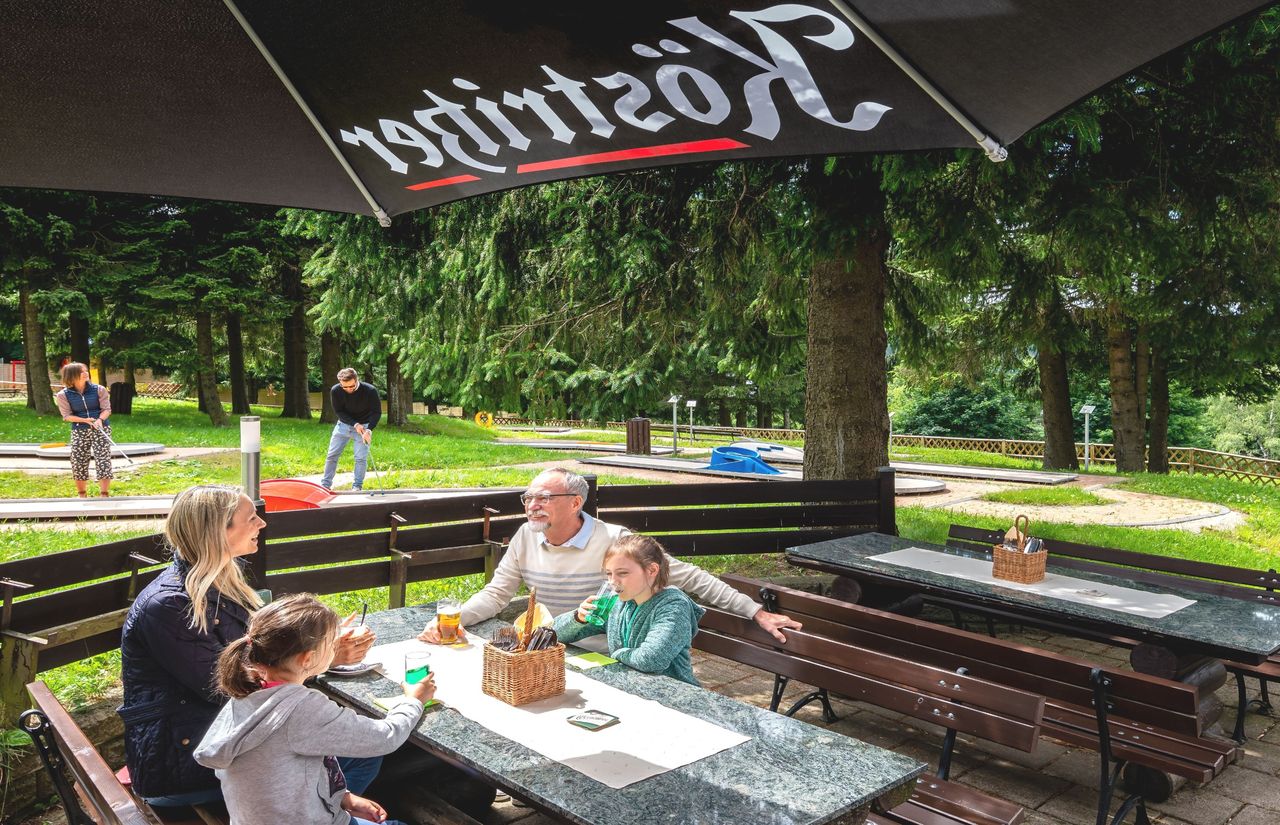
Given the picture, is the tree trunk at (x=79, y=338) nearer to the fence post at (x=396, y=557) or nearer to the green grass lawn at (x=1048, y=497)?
the fence post at (x=396, y=557)

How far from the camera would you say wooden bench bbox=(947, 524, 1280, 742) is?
5.20 meters

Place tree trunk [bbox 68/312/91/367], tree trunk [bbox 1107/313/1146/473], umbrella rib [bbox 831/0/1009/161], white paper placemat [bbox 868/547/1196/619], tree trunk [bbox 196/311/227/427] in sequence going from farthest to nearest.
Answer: tree trunk [bbox 68/312/91/367] → tree trunk [bbox 196/311/227/427] → tree trunk [bbox 1107/313/1146/473] → white paper placemat [bbox 868/547/1196/619] → umbrella rib [bbox 831/0/1009/161]

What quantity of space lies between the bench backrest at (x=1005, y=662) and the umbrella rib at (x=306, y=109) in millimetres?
3073

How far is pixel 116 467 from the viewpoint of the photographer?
1512 cm

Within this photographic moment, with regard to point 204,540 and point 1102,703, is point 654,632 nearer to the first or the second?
point 204,540

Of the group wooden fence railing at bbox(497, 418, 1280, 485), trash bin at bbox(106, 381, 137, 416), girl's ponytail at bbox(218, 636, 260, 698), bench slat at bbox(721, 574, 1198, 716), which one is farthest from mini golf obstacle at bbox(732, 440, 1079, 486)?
trash bin at bbox(106, 381, 137, 416)

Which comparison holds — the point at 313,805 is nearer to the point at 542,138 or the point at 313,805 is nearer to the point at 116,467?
the point at 542,138

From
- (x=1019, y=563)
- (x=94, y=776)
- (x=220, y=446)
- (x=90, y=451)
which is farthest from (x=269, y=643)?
(x=220, y=446)

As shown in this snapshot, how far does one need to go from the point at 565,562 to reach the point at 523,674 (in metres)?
1.34

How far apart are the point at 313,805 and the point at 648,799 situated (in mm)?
950

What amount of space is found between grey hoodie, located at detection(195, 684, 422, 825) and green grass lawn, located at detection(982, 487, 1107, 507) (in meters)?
14.9

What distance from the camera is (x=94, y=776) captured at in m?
2.45

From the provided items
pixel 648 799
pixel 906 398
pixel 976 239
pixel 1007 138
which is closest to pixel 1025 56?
pixel 1007 138

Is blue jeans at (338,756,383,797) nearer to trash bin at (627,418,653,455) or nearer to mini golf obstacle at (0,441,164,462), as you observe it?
mini golf obstacle at (0,441,164,462)
